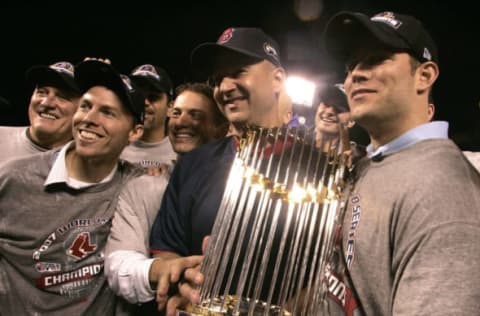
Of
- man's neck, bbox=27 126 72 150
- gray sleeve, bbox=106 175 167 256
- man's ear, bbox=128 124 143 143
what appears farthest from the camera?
man's neck, bbox=27 126 72 150

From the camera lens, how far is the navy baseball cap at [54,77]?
201 cm

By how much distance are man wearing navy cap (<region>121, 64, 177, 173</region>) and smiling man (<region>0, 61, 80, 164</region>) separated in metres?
0.44

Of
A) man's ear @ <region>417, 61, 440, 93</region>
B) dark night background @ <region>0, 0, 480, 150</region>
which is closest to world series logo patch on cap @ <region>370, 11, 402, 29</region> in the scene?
man's ear @ <region>417, 61, 440, 93</region>

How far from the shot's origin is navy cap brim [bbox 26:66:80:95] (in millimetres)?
2016

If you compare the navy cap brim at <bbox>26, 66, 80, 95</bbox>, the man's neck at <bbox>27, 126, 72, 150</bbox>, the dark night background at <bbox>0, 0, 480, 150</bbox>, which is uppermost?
the dark night background at <bbox>0, 0, 480, 150</bbox>

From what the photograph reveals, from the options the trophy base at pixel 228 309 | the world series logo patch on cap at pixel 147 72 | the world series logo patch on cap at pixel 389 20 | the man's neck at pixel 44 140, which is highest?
the world series logo patch on cap at pixel 147 72

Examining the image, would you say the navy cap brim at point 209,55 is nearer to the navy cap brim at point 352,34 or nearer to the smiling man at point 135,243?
the navy cap brim at point 352,34

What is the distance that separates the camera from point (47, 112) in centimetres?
211

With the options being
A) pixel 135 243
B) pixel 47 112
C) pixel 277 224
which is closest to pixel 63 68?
pixel 47 112

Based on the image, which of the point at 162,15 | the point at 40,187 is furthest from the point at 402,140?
the point at 162,15

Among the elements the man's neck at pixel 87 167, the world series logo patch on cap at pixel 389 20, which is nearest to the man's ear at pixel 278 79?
the world series logo patch on cap at pixel 389 20

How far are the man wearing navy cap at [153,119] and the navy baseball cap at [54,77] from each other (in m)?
0.45

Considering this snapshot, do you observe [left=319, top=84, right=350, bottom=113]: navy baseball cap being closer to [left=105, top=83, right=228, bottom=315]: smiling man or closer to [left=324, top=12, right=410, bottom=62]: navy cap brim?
[left=105, top=83, right=228, bottom=315]: smiling man

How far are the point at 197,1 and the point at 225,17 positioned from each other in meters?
0.42
